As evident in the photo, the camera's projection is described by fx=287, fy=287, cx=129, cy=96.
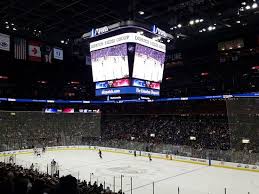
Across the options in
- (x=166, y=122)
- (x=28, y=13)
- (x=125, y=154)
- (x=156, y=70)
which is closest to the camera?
(x=156, y=70)

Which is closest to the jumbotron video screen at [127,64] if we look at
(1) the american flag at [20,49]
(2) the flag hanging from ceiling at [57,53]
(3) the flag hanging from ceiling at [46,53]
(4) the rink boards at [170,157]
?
(1) the american flag at [20,49]

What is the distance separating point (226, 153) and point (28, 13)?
58.4 ft

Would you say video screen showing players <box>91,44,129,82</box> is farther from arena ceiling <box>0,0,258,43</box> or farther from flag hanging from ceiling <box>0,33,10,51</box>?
flag hanging from ceiling <box>0,33,10,51</box>

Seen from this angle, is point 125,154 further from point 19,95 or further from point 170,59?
point 19,95

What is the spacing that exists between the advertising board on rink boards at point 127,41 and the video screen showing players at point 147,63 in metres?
0.23

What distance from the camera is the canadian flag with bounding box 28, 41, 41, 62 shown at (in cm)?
2208

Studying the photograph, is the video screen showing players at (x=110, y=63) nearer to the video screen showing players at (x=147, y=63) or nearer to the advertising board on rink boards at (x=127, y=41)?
the advertising board on rink boards at (x=127, y=41)

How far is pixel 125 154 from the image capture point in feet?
97.5

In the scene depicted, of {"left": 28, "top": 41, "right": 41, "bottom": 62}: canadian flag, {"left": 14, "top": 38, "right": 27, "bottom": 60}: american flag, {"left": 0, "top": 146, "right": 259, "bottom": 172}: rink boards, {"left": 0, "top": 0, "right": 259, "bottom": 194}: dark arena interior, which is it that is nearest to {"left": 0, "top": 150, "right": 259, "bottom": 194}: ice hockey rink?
{"left": 0, "top": 0, "right": 259, "bottom": 194}: dark arena interior

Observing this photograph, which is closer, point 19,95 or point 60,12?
point 60,12

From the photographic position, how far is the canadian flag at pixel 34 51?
22.1 metres

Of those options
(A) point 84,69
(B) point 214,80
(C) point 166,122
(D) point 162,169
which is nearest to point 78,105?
(A) point 84,69

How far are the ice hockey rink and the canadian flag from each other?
8.12m

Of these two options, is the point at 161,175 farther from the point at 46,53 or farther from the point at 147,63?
the point at 46,53
